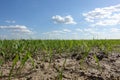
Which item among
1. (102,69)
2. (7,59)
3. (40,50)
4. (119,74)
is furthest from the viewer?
(40,50)

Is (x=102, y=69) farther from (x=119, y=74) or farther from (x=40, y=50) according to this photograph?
(x=40, y=50)

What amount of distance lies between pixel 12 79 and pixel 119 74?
4.66 ft

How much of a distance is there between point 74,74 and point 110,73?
0.52 meters

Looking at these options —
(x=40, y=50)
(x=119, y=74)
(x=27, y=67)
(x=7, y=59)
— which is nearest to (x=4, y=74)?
(x=27, y=67)

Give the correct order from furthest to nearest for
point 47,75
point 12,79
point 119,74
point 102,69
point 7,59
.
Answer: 1. point 7,59
2. point 102,69
3. point 119,74
4. point 47,75
5. point 12,79

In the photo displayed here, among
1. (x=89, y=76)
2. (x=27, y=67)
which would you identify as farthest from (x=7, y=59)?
(x=89, y=76)

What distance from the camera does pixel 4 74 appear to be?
9.96 feet

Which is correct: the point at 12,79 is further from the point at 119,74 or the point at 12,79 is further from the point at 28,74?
the point at 119,74

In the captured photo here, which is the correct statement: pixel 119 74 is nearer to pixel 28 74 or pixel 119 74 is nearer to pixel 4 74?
pixel 28 74

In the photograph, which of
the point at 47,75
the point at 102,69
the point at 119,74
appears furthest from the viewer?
the point at 102,69

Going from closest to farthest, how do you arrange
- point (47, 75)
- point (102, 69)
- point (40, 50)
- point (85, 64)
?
point (47, 75)
point (102, 69)
point (85, 64)
point (40, 50)

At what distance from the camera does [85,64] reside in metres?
3.90

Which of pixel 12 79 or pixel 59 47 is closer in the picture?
pixel 12 79

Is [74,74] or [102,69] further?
[102,69]
